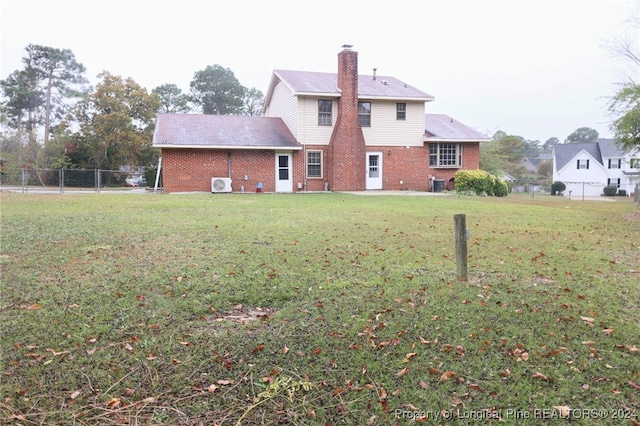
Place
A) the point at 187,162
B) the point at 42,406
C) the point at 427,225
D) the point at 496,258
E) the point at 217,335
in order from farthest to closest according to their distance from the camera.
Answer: the point at 187,162 < the point at 427,225 < the point at 496,258 < the point at 217,335 < the point at 42,406

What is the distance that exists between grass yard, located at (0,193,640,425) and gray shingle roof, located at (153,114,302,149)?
15.0 metres

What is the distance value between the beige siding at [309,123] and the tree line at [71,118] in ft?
53.2

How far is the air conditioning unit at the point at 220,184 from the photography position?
21531 millimetres

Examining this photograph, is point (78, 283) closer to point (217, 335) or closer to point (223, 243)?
point (217, 335)

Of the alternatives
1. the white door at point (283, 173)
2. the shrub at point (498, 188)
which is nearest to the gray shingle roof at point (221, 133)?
the white door at point (283, 173)

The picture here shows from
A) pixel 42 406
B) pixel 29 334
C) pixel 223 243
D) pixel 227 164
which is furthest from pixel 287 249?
pixel 227 164

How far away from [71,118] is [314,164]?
22279mm

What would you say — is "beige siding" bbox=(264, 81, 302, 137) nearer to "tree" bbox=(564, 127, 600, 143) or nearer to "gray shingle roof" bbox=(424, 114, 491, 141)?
"gray shingle roof" bbox=(424, 114, 491, 141)

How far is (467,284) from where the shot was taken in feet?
17.1

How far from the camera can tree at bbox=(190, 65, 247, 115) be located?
2184 inches

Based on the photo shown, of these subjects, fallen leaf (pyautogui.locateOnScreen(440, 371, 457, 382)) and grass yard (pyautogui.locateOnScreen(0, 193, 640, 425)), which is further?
fallen leaf (pyautogui.locateOnScreen(440, 371, 457, 382))

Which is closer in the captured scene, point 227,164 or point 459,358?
point 459,358

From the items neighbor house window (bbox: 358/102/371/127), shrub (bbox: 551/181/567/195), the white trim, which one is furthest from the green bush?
shrub (bbox: 551/181/567/195)

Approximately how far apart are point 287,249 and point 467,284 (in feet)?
8.97
